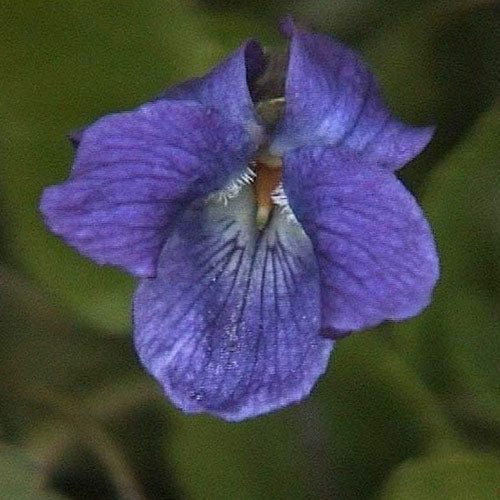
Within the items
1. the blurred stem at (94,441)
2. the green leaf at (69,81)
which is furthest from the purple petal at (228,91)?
the blurred stem at (94,441)

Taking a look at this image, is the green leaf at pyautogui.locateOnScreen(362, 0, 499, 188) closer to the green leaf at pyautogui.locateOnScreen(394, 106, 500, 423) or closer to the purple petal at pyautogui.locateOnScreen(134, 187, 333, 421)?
the green leaf at pyautogui.locateOnScreen(394, 106, 500, 423)

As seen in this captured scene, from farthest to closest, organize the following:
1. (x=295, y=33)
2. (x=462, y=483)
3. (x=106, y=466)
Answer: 1. (x=106, y=466)
2. (x=462, y=483)
3. (x=295, y=33)

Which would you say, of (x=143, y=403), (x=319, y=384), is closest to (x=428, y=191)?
(x=319, y=384)

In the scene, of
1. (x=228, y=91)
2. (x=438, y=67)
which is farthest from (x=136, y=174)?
(x=438, y=67)

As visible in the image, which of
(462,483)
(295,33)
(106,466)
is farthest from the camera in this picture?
(106,466)

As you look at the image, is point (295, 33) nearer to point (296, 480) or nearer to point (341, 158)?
point (341, 158)

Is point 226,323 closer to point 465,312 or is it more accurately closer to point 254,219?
point 254,219

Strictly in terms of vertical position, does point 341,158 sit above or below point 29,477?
above
